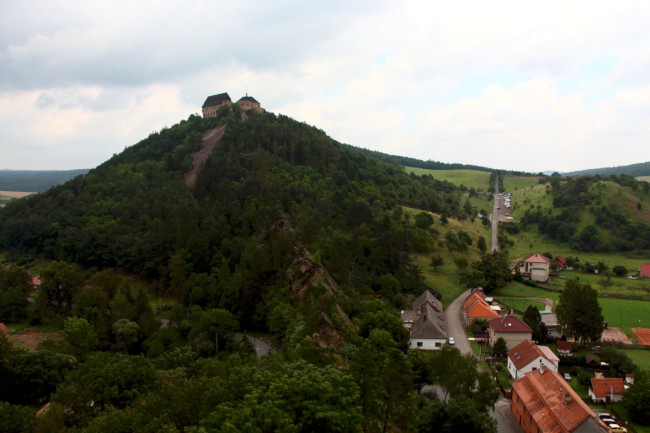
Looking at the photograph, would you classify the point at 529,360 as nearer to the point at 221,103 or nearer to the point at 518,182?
the point at 221,103

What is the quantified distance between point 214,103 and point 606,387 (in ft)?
342

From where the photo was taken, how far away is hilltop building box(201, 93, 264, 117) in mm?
114312

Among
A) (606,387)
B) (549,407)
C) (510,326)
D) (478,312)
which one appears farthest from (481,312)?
(549,407)

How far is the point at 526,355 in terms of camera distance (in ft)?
127

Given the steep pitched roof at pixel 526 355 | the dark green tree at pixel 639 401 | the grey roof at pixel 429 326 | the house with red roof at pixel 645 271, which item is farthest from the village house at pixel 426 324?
the house with red roof at pixel 645 271

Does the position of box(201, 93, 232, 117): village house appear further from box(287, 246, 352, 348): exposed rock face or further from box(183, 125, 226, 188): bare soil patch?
box(287, 246, 352, 348): exposed rock face

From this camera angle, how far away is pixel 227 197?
223 ft

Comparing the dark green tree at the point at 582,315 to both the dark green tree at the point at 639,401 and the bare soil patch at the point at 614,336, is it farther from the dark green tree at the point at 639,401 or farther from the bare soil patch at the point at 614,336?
the dark green tree at the point at 639,401

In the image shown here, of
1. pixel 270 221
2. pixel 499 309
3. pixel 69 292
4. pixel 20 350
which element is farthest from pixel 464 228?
pixel 20 350

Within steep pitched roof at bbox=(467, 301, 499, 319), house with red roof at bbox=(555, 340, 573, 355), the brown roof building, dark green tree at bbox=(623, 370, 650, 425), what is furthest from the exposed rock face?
the brown roof building

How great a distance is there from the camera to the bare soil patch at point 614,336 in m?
47.5

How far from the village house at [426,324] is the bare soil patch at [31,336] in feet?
117

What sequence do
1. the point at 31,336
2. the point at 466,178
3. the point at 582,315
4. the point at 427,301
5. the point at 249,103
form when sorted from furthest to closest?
the point at 466,178 < the point at 249,103 < the point at 427,301 < the point at 31,336 < the point at 582,315

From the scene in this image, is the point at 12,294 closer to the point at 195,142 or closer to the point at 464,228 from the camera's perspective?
the point at 195,142
